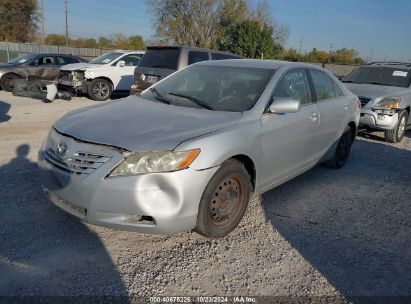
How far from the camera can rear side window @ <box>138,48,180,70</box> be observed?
9203 millimetres

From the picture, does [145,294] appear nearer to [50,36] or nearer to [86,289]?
[86,289]

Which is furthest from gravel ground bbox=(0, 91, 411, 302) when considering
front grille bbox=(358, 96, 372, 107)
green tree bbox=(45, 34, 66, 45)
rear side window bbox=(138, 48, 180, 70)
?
green tree bbox=(45, 34, 66, 45)

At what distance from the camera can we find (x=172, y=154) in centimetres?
295

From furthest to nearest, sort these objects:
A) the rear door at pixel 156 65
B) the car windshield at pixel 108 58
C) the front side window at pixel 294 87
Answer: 1. the car windshield at pixel 108 58
2. the rear door at pixel 156 65
3. the front side window at pixel 294 87

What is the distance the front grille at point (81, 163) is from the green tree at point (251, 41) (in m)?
38.5

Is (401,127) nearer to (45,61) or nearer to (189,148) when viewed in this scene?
(189,148)

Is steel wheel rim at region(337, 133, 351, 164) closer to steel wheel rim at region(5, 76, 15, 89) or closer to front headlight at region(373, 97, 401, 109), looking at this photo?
front headlight at region(373, 97, 401, 109)

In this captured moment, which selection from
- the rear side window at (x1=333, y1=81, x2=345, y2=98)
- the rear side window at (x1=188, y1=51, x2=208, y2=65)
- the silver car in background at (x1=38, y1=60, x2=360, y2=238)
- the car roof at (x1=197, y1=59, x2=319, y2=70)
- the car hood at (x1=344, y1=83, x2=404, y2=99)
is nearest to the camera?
the silver car in background at (x1=38, y1=60, x2=360, y2=238)

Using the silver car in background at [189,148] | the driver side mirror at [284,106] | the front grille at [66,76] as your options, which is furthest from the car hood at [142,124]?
the front grille at [66,76]

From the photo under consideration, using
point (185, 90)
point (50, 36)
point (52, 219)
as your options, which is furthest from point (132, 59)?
point (50, 36)

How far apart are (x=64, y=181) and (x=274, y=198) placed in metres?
2.51

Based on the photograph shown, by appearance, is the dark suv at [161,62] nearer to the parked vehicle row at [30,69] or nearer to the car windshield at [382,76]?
the car windshield at [382,76]

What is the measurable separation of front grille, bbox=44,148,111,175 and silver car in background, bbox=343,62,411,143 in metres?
6.41

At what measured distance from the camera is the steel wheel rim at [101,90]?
1209 cm
